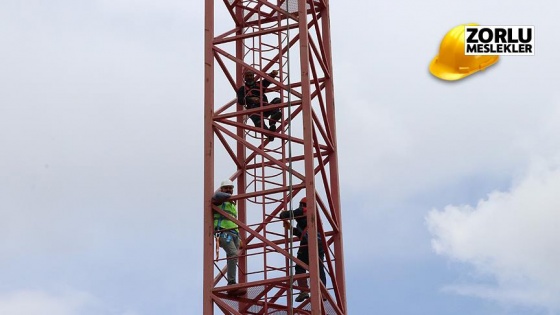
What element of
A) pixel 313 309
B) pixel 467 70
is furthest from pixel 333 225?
pixel 467 70

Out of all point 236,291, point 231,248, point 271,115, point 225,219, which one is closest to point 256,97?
point 271,115

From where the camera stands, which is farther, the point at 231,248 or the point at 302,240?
the point at 231,248

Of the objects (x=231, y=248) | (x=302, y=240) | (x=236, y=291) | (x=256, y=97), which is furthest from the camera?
(x=256, y=97)

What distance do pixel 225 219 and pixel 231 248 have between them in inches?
28.5

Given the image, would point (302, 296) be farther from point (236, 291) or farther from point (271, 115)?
point (271, 115)

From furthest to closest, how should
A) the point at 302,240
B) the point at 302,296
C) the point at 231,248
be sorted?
the point at 231,248
the point at 302,240
the point at 302,296

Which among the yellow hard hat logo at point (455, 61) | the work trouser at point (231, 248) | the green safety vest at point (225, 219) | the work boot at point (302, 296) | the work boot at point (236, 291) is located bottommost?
the work boot at point (302, 296)

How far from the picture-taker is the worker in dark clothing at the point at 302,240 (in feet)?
98.3

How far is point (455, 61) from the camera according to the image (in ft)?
92.7

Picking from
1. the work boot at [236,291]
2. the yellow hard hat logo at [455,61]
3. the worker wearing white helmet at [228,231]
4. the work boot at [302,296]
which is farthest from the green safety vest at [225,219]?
the yellow hard hat logo at [455,61]

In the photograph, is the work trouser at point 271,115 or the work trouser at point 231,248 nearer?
the work trouser at point 231,248

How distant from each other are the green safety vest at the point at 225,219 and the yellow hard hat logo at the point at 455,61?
594cm

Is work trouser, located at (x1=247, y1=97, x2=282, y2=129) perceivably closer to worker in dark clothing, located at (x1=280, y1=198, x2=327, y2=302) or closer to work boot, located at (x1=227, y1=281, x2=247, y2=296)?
worker in dark clothing, located at (x1=280, y1=198, x2=327, y2=302)

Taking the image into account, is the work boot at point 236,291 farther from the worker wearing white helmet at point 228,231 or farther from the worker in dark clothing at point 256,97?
the worker in dark clothing at point 256,97
